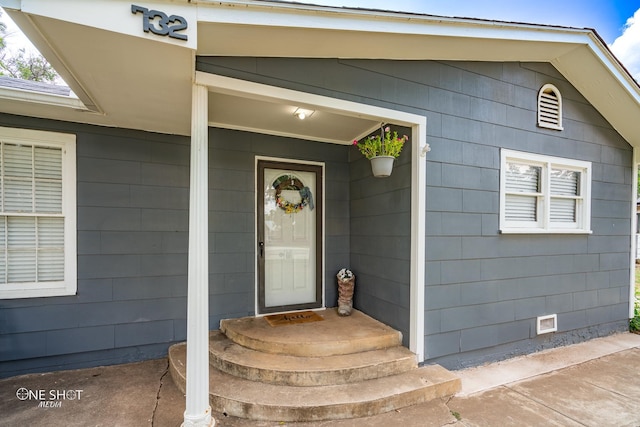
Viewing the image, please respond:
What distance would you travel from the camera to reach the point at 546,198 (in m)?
3.60

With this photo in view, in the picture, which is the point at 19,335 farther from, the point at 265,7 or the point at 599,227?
the point at 599,227

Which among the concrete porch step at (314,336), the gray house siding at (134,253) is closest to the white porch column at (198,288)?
the concrete porch step at (314,336)

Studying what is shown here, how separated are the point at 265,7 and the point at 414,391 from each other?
9.84 feet

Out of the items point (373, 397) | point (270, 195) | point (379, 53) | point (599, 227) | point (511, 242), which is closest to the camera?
point (373, 397)

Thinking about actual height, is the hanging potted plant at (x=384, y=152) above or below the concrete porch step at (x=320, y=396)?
above

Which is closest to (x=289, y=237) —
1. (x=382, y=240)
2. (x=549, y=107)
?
(x=382, y=240)

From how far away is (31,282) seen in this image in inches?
110

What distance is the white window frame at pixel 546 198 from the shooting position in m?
3.35

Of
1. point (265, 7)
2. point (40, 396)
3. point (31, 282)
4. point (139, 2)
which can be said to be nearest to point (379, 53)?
point (265, 7)

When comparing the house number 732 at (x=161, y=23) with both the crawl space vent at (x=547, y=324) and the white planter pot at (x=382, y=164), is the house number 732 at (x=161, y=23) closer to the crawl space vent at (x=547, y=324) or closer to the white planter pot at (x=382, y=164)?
the white planter pot at (x=382, y=164)

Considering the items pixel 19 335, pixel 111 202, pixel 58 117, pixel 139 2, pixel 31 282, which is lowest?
pixel 19 335

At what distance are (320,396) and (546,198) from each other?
3352 mm

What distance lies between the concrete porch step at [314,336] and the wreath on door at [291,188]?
53.4 inches

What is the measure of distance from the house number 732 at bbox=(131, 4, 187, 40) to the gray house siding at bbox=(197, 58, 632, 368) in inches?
22.2
